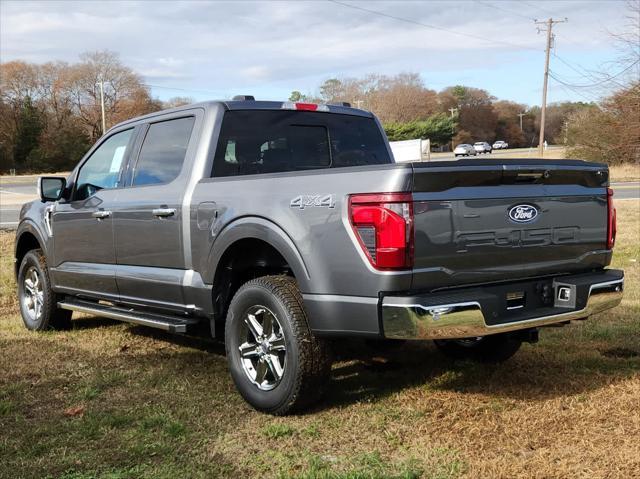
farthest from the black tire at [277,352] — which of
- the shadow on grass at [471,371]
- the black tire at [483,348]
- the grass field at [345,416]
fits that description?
the black tire at [483,348]

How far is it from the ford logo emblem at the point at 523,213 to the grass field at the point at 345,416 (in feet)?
3.71

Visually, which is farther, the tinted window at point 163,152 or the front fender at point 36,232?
the front fender at point 36,232

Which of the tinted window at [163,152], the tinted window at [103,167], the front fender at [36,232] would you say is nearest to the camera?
the tinted window at [163,152]

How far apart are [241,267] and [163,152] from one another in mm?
1250

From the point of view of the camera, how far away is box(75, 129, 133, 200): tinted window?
565 cm

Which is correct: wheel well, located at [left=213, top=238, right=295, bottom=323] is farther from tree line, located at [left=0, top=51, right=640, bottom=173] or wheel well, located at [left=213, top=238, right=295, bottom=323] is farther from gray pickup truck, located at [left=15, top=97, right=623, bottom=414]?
tree line, located at [left=0, top=51, right=640, bottom=173]

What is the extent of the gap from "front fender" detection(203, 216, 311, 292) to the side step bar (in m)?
0.41

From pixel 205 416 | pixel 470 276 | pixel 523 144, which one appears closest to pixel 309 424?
pixel 205 416

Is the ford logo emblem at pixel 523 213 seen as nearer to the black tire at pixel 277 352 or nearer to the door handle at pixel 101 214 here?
the black tire at pixel 277 352

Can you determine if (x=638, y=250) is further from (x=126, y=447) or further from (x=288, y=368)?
(x=126, y=447)

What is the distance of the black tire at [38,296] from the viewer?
21.0ft

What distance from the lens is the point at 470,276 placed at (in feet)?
12.0

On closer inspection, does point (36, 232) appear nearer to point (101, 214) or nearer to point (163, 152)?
point (101, 214)

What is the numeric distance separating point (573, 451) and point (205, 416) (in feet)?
6.74
